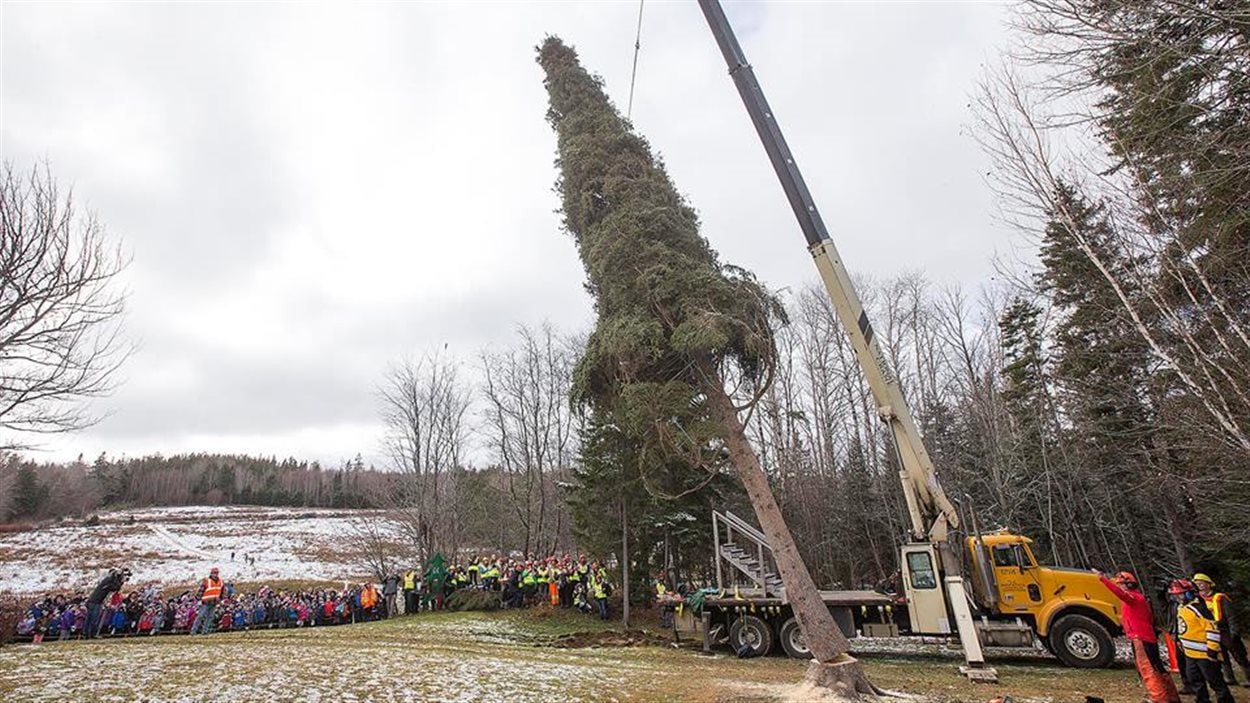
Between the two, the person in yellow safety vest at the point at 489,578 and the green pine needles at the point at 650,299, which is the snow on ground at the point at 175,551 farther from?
the green pine needles at the point at 650,299

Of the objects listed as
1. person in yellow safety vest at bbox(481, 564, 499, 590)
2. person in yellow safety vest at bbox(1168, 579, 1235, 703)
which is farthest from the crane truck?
person in yellow safety vest at bbox(481, 564, 499, 590)

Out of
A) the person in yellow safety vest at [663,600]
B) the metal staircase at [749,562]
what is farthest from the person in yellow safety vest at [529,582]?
the metal staircase at [749,562]

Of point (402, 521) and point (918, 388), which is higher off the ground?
point (918, 388)

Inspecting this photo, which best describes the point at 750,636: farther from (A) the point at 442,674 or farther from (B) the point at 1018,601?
(A) the point at 442,674

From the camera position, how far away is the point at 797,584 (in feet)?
35.8

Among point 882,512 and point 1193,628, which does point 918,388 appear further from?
point 1193,628

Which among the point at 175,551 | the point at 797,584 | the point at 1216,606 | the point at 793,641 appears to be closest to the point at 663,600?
the point at 793,641

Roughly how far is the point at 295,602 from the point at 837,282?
64.2 feet

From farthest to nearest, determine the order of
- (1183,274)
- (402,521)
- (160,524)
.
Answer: (160,524), (402,521), (1183,274)

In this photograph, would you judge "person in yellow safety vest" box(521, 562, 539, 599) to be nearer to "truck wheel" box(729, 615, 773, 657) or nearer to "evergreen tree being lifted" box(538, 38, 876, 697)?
"truck wheel" box(729, 615, 773, 657)

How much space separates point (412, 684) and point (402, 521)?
19.8 m

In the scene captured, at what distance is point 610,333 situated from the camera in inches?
464

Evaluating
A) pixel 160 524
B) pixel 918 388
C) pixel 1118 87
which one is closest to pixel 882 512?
pixel 918 388

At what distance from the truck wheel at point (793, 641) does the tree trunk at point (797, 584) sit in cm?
245
